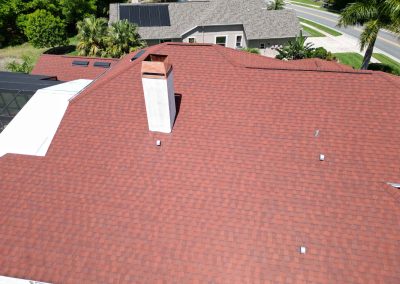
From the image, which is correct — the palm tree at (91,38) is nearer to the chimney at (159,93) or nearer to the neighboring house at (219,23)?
the neighboring house at (219,23)

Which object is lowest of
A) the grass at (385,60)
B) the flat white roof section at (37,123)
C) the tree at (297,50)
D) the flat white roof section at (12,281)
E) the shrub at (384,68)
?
the grass at (385,60)

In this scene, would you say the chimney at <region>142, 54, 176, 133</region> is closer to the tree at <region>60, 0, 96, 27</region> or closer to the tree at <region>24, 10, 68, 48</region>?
the tree at <region>24, 10, 68, 48</region>

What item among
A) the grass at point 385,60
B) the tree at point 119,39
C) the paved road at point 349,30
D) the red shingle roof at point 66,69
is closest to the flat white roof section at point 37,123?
the red shingle roof at point 66,69

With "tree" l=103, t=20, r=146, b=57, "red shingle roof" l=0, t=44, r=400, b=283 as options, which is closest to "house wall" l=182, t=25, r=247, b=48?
"tree" l=103, t=20, r=146, b=57

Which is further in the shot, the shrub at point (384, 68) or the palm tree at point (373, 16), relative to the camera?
the shrub at point (384, 68)

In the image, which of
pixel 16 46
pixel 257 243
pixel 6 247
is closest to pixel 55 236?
pixel 6 247

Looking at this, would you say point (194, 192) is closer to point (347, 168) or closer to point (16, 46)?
point (347, 168)

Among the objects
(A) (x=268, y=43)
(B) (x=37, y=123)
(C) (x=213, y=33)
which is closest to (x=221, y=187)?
(B) (x=37, y=123)
